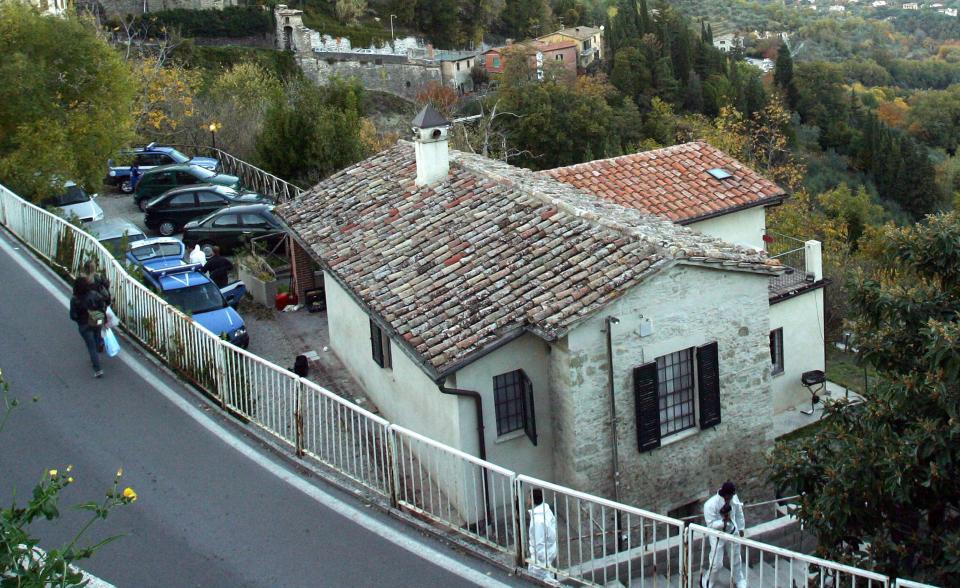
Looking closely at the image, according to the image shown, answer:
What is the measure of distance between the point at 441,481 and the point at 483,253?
3.96 m

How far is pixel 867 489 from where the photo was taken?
791 cm

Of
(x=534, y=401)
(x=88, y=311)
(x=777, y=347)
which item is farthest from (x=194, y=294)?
(x=777, y=347)

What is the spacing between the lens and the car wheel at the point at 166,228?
24.4 meters

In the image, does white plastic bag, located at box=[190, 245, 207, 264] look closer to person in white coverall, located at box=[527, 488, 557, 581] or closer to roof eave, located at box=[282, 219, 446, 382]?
roof eave, located at box=[282, 219, 446, 382]

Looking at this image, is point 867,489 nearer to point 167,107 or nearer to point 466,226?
point 466,226

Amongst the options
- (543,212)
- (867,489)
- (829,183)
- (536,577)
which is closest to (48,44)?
(543,212)

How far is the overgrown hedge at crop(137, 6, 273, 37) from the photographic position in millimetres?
81188

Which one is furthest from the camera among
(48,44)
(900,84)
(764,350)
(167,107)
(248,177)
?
(900,84)

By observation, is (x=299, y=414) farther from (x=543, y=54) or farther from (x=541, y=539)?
(x=543, y=54)

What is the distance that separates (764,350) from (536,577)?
6019 millimetres

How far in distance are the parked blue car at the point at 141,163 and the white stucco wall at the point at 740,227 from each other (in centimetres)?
1638

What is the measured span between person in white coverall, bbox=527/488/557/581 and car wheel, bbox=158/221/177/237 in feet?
59.2

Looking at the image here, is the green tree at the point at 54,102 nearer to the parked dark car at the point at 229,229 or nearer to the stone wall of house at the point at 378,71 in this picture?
the parked dark car at the point at 229,229

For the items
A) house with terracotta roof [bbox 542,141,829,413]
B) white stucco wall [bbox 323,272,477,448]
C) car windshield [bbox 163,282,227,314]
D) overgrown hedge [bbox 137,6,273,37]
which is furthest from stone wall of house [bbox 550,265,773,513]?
overgrown hedge [bbox 137,6,273,37]
